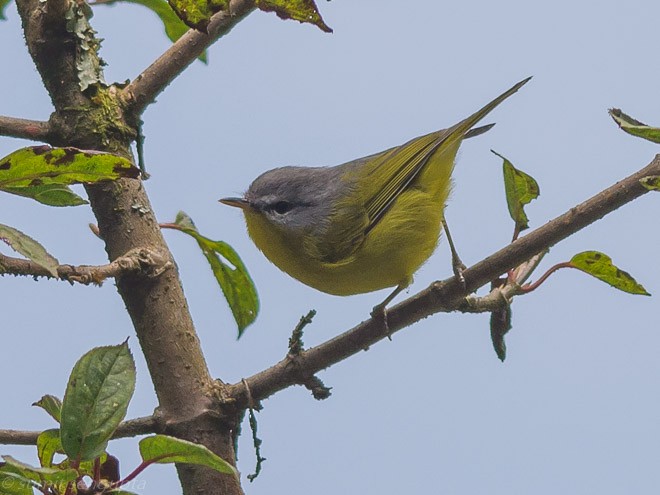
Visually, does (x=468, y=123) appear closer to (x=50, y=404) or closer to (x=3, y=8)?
(x=3, y=8)

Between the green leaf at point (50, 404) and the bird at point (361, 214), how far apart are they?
1.78m

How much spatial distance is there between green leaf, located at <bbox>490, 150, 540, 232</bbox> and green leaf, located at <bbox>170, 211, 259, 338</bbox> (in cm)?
91

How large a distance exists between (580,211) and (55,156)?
1.21 meters

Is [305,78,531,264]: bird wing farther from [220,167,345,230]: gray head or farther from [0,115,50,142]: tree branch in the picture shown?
[0,115,50,142]: tree branch

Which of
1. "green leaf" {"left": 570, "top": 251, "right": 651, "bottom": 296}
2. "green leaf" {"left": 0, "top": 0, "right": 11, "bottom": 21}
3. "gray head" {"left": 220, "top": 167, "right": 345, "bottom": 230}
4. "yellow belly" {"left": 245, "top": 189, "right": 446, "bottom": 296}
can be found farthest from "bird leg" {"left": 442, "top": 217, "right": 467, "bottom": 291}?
"green leaf" {"left": 0, "top": 0, "right": 11, "bottom": 21}

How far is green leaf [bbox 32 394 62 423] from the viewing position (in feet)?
7.08

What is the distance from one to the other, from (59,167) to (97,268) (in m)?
0.31

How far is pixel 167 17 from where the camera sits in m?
3.08

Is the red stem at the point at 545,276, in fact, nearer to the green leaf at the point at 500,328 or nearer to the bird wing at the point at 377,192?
the green leaf at the point at 500,328

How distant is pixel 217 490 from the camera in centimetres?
220

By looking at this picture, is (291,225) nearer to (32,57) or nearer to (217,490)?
(32,57)

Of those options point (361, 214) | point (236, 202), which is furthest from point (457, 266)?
point (236, 202)

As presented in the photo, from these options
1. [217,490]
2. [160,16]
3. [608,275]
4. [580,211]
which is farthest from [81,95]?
[608,275]

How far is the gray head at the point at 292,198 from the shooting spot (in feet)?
13.8
